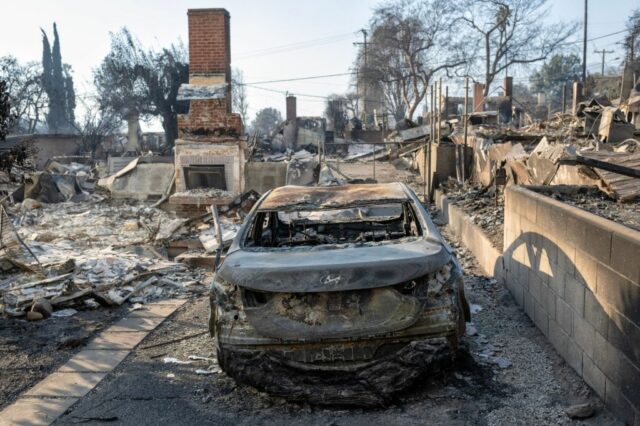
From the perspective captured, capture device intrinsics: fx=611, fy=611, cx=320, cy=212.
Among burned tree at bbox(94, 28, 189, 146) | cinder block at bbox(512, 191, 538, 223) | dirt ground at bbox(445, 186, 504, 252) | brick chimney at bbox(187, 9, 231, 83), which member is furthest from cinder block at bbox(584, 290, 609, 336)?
burned tree at bbox(94, 28, 189, 146)

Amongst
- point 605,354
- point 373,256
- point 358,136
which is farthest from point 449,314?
point 358,136

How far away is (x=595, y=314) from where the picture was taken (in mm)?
4191

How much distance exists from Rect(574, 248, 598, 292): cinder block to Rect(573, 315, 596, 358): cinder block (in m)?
0.29

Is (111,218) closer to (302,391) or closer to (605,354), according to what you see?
(302,391)

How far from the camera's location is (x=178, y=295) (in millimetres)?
8062

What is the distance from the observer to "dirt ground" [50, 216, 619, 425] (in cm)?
405

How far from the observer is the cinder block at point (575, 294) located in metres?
4.48

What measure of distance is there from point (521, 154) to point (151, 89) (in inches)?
1053

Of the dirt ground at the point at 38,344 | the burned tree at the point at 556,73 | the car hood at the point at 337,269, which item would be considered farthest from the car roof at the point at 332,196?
the burned tree at the point at 556,73

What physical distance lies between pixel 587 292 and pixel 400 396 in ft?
5.01

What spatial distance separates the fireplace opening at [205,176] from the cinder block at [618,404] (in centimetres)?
1130

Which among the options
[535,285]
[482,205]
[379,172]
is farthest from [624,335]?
[379,172]

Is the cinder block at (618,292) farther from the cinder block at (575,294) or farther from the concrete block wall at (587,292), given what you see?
the cinder block at (575,294)

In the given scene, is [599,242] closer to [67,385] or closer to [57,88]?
[67,385]
